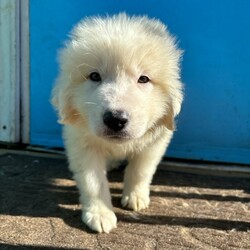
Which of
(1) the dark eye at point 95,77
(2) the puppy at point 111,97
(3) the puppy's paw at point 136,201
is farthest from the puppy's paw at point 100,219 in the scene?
(1) the dark eye at point 95,77

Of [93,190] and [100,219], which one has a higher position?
[93,190]

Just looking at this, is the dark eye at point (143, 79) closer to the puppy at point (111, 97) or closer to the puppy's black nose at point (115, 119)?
the puppy at point (111, 97)

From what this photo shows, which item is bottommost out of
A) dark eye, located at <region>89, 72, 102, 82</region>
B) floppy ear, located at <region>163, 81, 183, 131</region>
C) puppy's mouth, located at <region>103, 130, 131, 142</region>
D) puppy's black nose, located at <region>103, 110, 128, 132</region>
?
puppy's mouth, located at <region>103, 130, 131, 142</region>

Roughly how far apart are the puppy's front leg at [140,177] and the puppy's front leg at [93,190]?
0.90 ft

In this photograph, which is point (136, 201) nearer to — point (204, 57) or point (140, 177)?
point (140, 177)

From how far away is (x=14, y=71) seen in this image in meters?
4.96

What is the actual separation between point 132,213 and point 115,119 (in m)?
1.02

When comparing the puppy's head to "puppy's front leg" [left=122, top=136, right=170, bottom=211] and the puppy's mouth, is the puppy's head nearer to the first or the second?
the puppy's mouth

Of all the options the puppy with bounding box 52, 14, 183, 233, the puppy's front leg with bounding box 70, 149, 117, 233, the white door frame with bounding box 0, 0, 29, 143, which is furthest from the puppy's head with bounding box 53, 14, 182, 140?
the white door frame with bounding box 0, 0, 29, 143

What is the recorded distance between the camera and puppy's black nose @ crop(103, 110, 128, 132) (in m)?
2.83

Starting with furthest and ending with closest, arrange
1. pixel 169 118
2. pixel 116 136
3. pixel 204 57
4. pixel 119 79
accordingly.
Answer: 1. pixel 204 57
2. pixel 169 118
3. pixel 119 79
4. pixel 116 136

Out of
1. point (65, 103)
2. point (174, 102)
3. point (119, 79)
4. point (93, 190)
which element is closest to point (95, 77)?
point (119, 79)

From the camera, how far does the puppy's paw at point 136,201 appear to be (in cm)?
361

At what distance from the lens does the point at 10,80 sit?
5.00 metres
